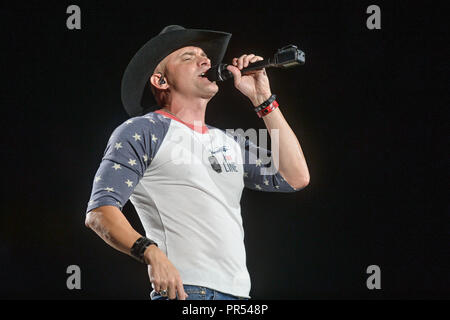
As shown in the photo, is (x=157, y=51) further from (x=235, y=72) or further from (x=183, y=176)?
(x=183, y=176)

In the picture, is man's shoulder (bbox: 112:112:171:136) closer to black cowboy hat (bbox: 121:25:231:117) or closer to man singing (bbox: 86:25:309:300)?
man singing (bbox: 86:25:309:300)

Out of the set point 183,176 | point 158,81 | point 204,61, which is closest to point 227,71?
point 204,61

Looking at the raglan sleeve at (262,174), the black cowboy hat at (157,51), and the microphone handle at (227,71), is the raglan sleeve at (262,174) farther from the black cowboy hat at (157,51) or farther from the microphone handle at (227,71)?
the black cowboy hat at (157,51)

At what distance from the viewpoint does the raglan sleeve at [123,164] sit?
1.23 meters

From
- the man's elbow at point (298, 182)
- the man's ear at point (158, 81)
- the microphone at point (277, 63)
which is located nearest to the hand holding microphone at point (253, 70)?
the microphone at point (277, 63)

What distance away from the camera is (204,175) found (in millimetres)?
1426

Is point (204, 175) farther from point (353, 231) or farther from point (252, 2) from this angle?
point (252, 2)

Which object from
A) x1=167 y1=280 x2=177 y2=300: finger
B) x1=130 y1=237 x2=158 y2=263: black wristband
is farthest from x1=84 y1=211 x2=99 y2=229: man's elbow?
x1=167 y1=280 x2=177 y2=300: finger

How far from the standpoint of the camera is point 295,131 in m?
2.36

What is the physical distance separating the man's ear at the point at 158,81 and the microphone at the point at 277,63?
0.16 m

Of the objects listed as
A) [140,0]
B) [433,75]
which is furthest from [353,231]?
[140,0]

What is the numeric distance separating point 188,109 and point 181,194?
1.13 ft

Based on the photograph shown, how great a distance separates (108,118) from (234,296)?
132 cm

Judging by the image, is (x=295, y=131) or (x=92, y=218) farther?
(x=295, y=131)
